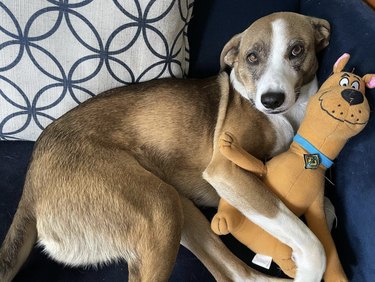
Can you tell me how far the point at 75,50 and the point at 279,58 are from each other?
2.66 feet

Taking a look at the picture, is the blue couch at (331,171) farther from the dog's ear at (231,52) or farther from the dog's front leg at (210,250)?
the dog's ear at (231,52)

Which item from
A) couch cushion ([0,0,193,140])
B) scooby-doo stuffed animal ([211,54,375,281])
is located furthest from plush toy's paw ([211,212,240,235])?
couch cushion ([0,0,193,140])

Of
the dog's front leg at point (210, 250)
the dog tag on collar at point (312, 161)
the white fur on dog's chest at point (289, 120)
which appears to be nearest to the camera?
the dog tag on collar at point (312, 161)

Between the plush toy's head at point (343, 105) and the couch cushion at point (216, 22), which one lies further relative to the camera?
the couch cushion at point (216, 22)

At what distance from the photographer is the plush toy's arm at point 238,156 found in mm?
1566

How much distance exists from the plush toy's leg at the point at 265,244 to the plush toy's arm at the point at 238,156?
206 mm

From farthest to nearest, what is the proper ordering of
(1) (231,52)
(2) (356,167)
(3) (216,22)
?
(3) (216,22), (1) (231,52), (2) (356,167)

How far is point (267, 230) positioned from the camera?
1581 mm

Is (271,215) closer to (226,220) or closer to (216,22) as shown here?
(226,220)

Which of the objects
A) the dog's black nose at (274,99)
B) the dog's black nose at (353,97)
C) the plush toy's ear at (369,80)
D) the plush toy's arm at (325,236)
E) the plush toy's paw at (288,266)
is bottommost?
the plush toy's paw at (288,266)

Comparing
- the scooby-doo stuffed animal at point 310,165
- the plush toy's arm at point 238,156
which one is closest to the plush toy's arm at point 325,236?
the scooby-doo stuffed animal at point 310,165

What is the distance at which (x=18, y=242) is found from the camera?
5.18 feet

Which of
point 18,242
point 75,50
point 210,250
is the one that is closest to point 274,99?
point 210,250

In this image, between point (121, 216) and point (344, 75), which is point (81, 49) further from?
point (344, 75)
